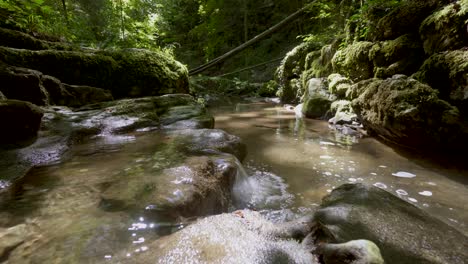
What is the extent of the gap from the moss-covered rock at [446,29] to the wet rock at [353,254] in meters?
4.82

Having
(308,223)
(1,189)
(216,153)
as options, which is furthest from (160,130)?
(308,223)

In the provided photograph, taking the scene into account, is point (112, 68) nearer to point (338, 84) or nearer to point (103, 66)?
point (103, 66)

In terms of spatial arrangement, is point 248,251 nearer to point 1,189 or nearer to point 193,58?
point 1,189

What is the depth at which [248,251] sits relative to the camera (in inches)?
70.8

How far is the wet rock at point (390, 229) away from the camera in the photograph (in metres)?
2.02

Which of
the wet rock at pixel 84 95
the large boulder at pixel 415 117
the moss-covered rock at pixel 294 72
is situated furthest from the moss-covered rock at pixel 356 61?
the wet rock at pixel 84 95

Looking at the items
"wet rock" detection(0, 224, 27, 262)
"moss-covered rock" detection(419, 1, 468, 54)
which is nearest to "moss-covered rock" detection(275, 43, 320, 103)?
"moss-covered rock" detection(419, 1, 468, 54)

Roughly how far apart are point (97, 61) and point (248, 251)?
5.83 m

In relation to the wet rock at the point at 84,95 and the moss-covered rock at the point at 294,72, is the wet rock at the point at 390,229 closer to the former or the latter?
the wet rock at the point at 84,95

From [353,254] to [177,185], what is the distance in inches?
60.1

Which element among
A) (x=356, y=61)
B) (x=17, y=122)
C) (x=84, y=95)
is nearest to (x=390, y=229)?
(x=17, y=122)

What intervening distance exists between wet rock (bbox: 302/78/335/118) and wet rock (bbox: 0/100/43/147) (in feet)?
23.8

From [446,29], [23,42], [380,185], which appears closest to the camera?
[380,185]

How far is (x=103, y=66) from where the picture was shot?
20.6ft
